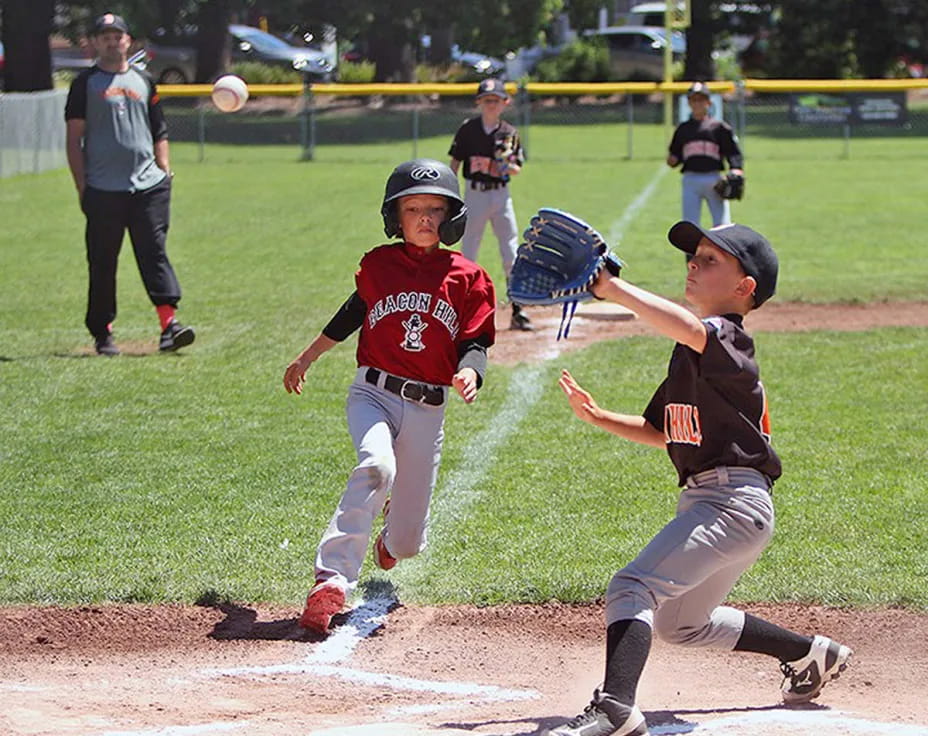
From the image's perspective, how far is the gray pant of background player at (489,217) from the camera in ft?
38.8

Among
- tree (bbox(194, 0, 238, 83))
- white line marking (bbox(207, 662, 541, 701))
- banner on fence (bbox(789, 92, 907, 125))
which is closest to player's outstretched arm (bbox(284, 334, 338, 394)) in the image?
white line marking (bbox(207, 662, 541, 701))

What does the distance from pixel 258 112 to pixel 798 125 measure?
12579 mm

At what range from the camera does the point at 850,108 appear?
31.8 m

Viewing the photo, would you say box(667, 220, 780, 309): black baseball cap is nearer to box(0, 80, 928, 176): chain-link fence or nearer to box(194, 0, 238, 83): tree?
box(0, 80, 928, 176): chain-link fence

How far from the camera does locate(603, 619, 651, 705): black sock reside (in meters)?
3.89

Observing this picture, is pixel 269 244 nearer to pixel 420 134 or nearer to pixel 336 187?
pixel 336 187

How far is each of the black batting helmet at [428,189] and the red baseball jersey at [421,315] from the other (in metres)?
0.08

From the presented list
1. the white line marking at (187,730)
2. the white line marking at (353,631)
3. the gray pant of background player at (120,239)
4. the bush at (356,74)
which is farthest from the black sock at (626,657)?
the bush at (356,74)

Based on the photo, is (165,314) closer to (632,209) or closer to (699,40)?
(632,209)

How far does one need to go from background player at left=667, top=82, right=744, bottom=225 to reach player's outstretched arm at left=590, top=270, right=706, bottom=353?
10042mm

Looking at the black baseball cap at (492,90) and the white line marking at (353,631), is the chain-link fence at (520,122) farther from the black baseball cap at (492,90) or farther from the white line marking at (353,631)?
the white line marking at (353,631)

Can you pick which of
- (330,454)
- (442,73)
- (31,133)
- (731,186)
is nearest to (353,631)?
Result: (330,454)

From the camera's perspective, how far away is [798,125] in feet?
108

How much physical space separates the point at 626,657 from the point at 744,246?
3.81 feet
